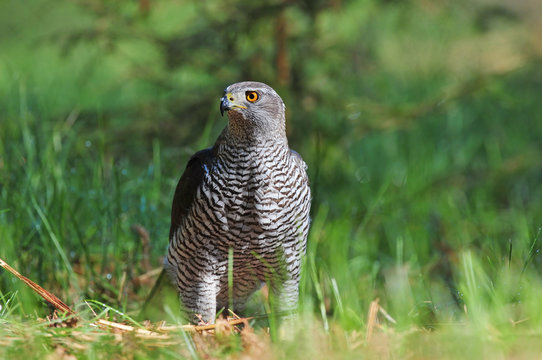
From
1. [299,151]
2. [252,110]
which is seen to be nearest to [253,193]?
[252,110]

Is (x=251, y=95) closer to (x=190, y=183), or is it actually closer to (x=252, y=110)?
(x=252, y=110)

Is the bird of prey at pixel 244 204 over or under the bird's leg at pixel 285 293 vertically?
over

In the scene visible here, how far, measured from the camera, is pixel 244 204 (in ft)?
10.2

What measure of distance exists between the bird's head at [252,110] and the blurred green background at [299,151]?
2.48 feet

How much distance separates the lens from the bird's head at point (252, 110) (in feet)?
10.2

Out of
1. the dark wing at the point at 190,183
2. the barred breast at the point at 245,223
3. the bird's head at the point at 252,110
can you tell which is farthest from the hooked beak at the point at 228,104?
the dark wing at the point at 190,183

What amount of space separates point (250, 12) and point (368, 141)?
2802 millimetres

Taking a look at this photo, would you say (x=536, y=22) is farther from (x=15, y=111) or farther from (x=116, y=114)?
(x=15, y=111)

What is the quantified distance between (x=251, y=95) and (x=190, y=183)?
576mm

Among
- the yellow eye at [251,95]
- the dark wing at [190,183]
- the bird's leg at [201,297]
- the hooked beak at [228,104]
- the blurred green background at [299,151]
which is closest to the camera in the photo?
the hooked beak at [228,104]

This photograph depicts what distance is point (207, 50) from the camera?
190 inches

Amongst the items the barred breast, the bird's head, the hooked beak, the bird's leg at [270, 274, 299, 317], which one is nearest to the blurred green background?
the bird's leg at [270, 274, 299, 317]

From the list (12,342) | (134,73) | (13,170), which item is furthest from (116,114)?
(12,342)

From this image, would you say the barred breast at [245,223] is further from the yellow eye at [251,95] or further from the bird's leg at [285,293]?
the yellow eye at [251,95]
